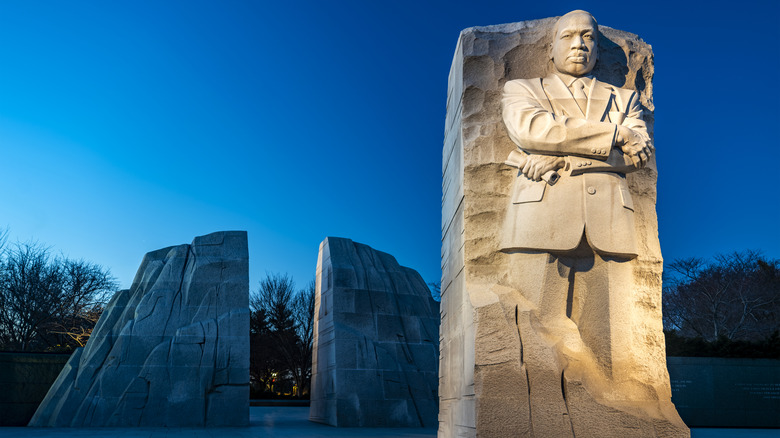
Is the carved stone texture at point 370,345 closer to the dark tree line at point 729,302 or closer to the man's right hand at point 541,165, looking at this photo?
the man's right hand at point 541,165

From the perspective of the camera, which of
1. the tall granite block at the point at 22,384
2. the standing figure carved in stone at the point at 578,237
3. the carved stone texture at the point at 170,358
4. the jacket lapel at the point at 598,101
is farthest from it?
the tall granite block at the point at 22,384

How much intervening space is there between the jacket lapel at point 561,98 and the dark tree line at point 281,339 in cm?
2812

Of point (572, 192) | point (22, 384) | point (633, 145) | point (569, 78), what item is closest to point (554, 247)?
point (572, 192)

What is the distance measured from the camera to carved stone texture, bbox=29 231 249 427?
9.84 m

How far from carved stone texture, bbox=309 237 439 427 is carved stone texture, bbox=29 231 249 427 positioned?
1.68 m

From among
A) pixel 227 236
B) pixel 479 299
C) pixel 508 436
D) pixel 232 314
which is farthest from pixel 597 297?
pixel 227 236

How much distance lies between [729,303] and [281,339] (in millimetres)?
21369

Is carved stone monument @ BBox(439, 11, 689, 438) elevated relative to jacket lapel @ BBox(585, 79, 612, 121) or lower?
lower

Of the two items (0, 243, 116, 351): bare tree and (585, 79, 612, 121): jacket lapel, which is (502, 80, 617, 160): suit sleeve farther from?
(0, 243, 116, 351): bare tree

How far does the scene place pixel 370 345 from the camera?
11344mm

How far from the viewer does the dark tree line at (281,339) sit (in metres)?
32.6

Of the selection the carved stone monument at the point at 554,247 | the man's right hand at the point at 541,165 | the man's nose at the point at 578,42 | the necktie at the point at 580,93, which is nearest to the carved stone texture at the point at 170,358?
the carved stone monument at the point at 554,247

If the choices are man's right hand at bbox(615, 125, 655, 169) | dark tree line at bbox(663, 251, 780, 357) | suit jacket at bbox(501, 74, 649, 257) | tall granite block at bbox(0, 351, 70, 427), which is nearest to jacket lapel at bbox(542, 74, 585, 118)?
suit jacket at bbox(501, 74, 649, 257)

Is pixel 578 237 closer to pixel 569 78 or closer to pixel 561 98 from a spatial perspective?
pixel 561 98
